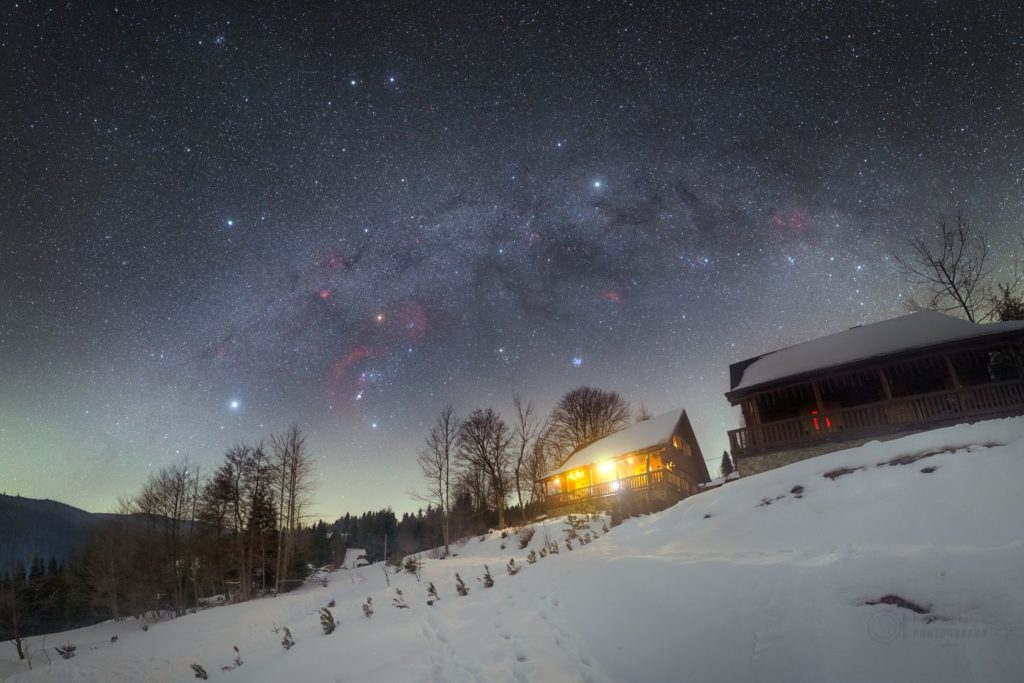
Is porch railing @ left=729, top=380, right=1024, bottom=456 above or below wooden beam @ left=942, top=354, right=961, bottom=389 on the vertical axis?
below

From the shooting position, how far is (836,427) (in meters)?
18.6

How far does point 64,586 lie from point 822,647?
7597 cm

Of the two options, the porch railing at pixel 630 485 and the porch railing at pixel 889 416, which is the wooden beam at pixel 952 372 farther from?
the porch railing at pixel 630 485

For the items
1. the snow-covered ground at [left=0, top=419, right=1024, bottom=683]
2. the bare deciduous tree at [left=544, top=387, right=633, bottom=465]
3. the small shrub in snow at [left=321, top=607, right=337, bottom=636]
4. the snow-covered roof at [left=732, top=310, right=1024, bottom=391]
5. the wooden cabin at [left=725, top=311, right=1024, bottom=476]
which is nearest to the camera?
the snow-covered ground at [left=0, top=419, right=1024, bottom=683]

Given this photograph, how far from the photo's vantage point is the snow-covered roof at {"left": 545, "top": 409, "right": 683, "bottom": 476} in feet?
89.0

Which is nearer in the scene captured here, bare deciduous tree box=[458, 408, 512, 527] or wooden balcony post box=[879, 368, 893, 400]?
wooden balcony post box=[879, 368, 893, 400]

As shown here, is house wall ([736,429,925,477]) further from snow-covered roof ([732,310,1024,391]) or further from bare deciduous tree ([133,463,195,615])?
bare deciduous tree ([133,463,195,615])

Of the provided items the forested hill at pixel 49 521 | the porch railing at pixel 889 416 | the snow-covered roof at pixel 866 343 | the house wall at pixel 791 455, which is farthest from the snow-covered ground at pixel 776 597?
the forested hill at pixel 49 521

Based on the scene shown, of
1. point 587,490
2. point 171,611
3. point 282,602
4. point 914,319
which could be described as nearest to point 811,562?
point 914,319

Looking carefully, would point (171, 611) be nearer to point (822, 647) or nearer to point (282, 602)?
point (282, 602)

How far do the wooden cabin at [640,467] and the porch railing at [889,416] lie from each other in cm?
535

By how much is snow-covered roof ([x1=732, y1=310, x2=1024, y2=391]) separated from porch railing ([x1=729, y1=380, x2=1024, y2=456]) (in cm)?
195

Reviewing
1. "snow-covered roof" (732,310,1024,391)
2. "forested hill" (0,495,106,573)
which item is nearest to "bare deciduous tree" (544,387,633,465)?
"snow-covered roof" (732,310,1024,391)

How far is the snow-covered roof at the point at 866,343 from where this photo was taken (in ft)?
55.7
